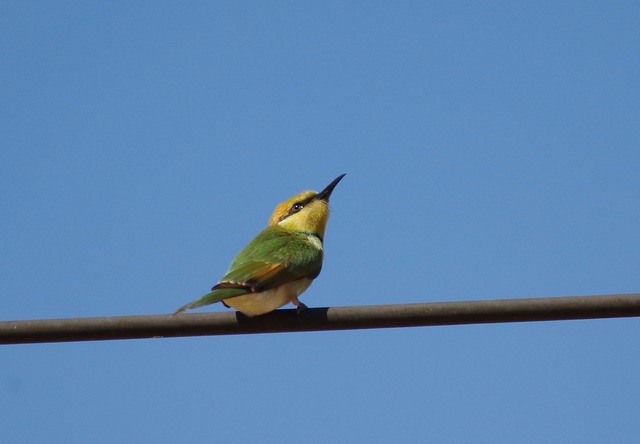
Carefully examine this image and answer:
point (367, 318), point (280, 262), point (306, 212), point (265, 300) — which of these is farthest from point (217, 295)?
point (306, 212)

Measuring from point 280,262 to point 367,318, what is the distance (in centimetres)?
194

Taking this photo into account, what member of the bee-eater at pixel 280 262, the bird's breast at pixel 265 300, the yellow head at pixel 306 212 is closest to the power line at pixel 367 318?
the bee-eater at pixel 280 262

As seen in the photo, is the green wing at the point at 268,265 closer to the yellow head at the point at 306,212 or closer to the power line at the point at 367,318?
Answer: the yellow head at the point at 306,212

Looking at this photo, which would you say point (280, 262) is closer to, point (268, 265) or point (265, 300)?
point (268, 265)

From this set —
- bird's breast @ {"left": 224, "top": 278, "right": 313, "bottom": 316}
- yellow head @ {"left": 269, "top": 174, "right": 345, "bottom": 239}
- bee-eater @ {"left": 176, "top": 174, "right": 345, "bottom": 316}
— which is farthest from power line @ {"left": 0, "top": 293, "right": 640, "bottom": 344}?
yellow head @ {"left": 269, "top": 174, "right": 345, "bottom": 239}

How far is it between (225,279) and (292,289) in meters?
0.54

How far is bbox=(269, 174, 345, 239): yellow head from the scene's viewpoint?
7.20 metres

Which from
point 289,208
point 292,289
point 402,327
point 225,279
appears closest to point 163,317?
point 402,327

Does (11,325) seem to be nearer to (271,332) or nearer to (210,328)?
(210,328)

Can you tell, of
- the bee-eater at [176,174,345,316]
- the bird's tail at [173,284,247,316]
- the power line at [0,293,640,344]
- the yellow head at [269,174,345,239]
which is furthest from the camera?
the yellow head at [269,174,345,239]

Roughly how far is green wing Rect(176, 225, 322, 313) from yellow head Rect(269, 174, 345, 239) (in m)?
0.21

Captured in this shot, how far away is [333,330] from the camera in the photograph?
4332mm

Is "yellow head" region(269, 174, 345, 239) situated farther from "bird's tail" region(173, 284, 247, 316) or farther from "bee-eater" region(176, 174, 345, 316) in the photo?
"bird's tail" region(173, 284, 247, 316)

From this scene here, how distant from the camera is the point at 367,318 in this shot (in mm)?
4145
